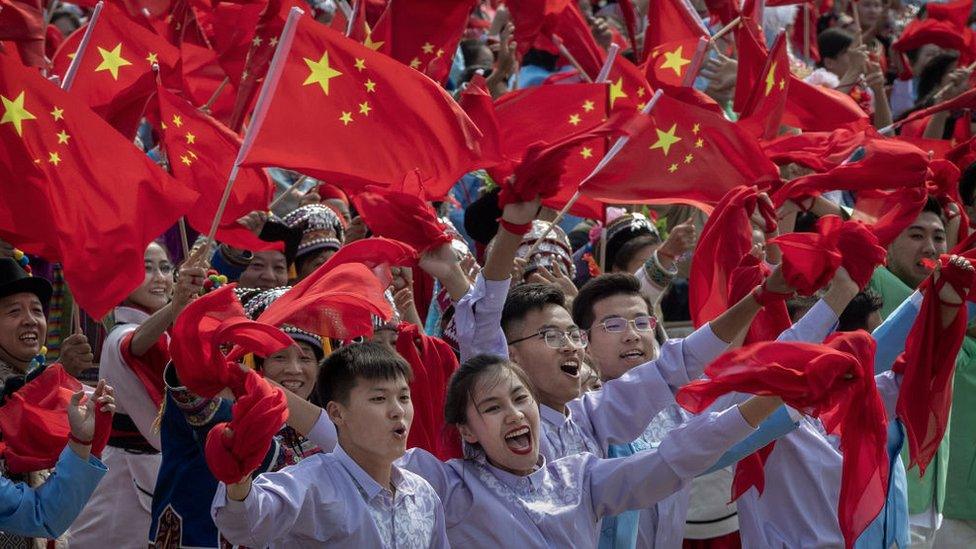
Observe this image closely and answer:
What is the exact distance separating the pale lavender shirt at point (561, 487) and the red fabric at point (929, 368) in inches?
35.8

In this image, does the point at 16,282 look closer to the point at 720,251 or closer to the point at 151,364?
the point at 151,364

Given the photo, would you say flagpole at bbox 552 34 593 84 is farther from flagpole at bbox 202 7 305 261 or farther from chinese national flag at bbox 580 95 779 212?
flagpole at bbox 202 7 305 261

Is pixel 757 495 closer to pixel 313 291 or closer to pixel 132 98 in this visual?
pixel 313 291

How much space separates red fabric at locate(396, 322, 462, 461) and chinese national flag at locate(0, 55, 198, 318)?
3.46 ft

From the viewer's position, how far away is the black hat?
19.2 ft

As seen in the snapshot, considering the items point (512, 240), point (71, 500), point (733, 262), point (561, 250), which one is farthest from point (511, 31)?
point (71, 500)

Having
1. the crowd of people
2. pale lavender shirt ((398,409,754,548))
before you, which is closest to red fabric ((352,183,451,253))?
the crowd of people

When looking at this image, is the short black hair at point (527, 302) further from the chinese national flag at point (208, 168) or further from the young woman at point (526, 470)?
the chinese national flag at point (208, 168)

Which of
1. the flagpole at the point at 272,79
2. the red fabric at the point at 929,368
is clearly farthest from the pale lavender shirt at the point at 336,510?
the red fabric at the point at 929,368

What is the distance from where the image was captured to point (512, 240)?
17.3 feet

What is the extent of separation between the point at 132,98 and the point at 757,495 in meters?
3.04

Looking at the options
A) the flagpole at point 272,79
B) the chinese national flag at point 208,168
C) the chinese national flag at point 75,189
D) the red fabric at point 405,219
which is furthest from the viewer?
the chinese national flag at point 208,168

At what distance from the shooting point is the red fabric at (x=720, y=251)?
6031 millimetres

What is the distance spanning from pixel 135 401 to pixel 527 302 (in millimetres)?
1415
